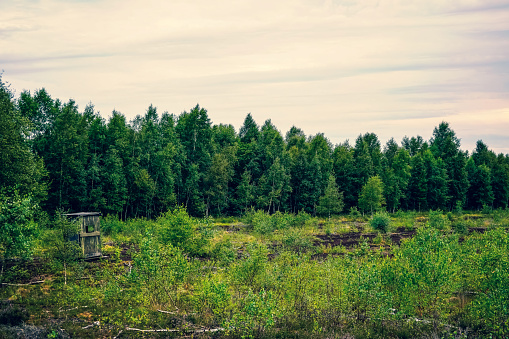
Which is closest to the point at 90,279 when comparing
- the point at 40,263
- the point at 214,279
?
the point at 40,263

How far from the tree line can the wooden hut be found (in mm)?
7250

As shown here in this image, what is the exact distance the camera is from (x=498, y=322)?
52.3 ft

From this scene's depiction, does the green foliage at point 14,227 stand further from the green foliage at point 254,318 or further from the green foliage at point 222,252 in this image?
the green foliage at point 222,252

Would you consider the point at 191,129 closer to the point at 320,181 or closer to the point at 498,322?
the point at 320,181

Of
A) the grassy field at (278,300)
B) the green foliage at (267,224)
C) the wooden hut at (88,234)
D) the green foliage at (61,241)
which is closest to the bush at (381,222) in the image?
the green foliage at (267,224)

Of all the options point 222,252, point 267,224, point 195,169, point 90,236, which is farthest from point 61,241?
point 195,169

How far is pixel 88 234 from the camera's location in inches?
1056

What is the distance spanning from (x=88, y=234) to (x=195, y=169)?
38.6 metres

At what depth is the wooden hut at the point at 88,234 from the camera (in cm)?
2645

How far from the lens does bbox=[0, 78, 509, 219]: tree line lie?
163 ft

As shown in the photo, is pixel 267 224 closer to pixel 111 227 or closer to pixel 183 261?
pixel 111 227

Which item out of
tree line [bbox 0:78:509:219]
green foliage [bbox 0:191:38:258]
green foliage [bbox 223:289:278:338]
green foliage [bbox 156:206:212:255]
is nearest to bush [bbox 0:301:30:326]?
green foliage [bbox 0:191:38:258]

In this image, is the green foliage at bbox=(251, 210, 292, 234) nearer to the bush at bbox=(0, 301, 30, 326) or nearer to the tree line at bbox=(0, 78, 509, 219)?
the tree line at bbox=(0, 78, 509, 219)

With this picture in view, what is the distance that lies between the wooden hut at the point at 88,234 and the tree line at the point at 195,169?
7250 mm
